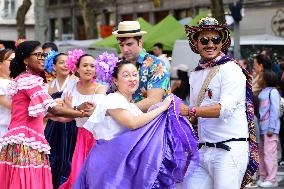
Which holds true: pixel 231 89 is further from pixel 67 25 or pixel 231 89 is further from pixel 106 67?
pixel 67 25

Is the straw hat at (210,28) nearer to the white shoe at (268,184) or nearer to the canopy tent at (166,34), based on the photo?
the white shoe at (268,184)

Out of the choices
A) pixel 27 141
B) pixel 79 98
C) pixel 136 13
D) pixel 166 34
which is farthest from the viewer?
pixel 136 13

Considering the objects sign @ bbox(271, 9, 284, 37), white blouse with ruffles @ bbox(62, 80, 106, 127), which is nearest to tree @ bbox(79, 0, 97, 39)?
sign @ bbox(271, 9, 284, 37)

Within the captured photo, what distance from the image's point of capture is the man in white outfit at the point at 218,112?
6.38m

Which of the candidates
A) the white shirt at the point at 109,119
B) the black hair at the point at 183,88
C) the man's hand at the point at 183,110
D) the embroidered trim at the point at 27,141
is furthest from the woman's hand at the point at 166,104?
the black hair at the point at 183,88

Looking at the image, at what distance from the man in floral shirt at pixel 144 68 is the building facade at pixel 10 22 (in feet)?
143

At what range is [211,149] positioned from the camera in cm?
658

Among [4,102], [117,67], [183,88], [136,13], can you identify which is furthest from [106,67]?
[136,13]

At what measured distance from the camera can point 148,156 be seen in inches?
246

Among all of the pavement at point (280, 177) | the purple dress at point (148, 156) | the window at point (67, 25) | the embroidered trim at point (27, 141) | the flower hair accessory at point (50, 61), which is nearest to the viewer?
the purple dress at point (148, 156)

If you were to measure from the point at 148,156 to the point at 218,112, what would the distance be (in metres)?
0.66

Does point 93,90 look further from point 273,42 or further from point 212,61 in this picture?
point 273,42

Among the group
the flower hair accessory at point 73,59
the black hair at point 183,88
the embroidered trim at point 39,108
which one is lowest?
the black hair at point 183,88

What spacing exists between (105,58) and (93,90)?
2.16 metres
